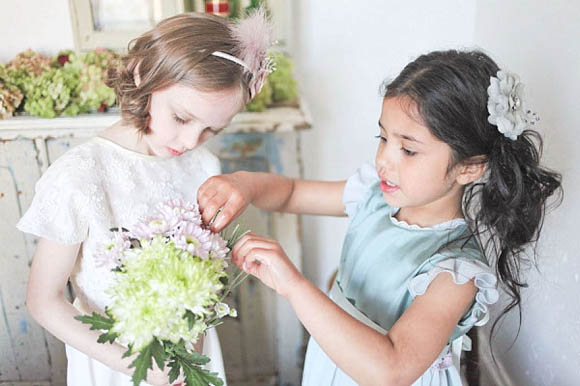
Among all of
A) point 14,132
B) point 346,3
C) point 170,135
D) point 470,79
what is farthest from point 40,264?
point 346,3

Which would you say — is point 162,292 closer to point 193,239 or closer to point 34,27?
point 193,239

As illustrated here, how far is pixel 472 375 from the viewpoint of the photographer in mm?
1443

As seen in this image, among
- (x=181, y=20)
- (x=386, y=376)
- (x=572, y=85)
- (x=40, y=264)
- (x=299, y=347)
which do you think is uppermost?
(x=181, y=20)

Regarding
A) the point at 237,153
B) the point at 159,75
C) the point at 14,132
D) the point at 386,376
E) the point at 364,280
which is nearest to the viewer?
the point at 386,376

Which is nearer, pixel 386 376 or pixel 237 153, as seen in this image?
pixel 386 376

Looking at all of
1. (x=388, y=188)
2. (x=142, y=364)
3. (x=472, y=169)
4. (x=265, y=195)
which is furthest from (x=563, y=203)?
(x=142, y=364)

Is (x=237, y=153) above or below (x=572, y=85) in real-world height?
below

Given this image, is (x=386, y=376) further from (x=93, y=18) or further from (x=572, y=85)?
(x=93, y=18)

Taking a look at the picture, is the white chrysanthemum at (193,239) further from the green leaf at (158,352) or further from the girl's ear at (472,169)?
the girl's ear at (472,169)

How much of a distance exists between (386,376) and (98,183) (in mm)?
655

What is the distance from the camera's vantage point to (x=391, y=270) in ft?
3.50

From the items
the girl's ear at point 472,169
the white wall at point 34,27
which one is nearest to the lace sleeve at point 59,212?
the girl's ear at point 472,169

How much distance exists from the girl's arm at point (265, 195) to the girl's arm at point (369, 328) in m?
0.15

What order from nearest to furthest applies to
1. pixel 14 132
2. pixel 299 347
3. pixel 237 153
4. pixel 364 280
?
1. pixel 364 280
2. pixel 14 132
3. pixel 237 153
4. pixel 299 347
